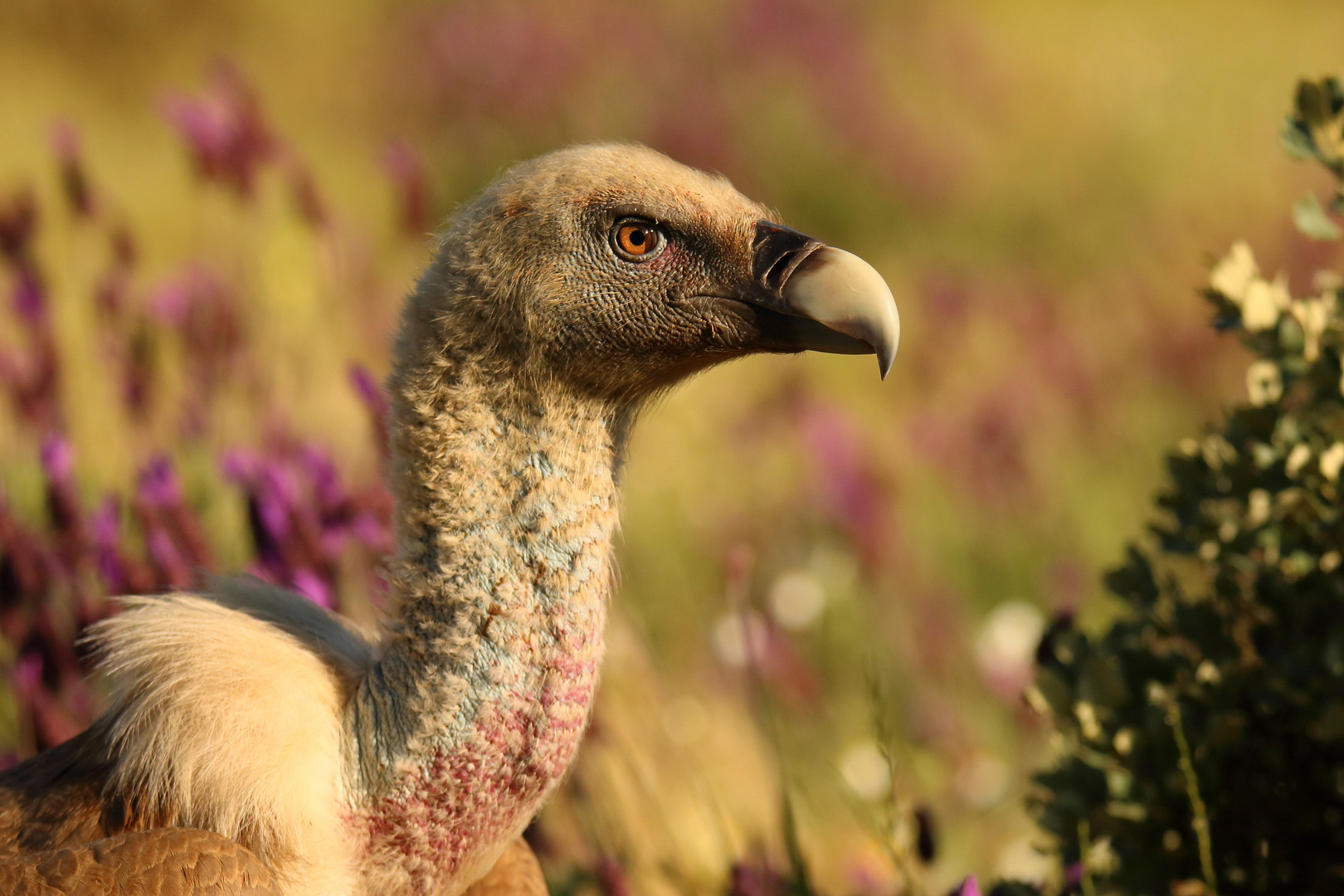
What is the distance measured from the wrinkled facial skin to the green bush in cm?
76

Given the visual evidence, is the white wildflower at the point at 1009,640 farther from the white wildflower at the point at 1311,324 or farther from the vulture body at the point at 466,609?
the vulture body at the point at 466,609

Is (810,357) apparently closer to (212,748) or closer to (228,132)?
(228,132)

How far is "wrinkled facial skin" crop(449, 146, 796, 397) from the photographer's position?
166 centimetres

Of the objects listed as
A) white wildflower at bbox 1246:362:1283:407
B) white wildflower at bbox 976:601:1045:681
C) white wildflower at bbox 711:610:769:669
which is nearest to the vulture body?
white wildflower at bbox 1246:362:1283:407

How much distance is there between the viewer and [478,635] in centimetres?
160

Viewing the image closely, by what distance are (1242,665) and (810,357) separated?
215 inches

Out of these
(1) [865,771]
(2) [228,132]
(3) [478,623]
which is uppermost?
(2) [228,132]

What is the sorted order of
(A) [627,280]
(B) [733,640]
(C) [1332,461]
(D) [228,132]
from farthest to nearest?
(B) [733,640], (D) [228,132], (C) [1332,461], (A) [627,280]

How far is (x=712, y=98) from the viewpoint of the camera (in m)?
9.52

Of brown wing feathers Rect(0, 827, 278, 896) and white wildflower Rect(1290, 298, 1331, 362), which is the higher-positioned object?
white wildflower Rect(1290, 298, 1331, 362)

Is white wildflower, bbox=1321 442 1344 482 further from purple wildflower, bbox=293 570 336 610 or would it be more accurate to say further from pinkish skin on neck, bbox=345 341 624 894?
purple wildflower, bbox=293 570 336 610

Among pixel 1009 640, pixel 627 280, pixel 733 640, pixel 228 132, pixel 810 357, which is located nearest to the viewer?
pixel 627 280

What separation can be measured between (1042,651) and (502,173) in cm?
111

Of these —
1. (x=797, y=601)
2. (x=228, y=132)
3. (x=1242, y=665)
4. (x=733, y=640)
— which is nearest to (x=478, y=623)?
(x=1242, y=665)
